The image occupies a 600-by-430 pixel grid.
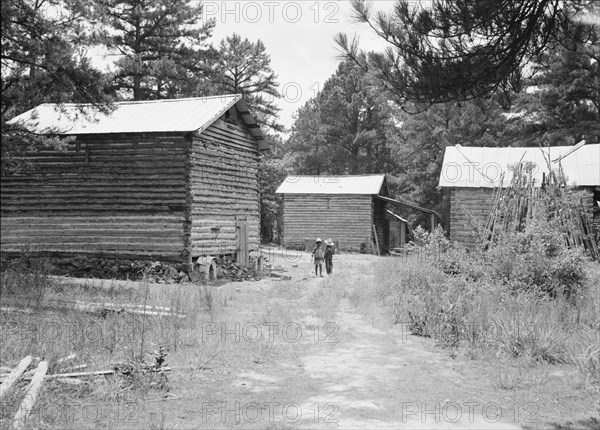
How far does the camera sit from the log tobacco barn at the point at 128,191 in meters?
16.7

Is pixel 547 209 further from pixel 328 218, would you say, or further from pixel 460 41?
pixel 328 218

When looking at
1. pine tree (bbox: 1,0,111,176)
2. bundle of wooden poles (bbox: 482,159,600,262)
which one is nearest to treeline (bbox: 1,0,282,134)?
pine tree (bbox: 1,0,111,176)

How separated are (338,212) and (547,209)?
2275 centimetres

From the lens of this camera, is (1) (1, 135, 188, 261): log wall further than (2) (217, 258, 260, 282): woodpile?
No

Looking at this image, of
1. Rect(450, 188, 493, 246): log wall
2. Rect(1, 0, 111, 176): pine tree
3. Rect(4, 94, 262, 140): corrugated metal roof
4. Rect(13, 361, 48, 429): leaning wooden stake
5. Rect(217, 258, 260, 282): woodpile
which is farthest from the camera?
Rect(450, 188, 493, 246): log wall

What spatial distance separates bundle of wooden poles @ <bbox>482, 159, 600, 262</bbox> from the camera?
1298 centimetres

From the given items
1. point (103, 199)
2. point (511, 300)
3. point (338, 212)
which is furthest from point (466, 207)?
point (338, 212)

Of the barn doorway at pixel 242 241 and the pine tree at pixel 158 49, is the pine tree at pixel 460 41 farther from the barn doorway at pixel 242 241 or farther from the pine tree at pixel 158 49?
the pine tree at pixel 158 49

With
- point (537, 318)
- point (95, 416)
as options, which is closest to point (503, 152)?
point (537, 318)

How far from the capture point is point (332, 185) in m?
36.8

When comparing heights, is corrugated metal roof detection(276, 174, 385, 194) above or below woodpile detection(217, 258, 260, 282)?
above

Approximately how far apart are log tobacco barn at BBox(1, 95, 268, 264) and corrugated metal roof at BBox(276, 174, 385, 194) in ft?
57.6

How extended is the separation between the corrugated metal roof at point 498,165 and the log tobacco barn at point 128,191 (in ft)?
33.0

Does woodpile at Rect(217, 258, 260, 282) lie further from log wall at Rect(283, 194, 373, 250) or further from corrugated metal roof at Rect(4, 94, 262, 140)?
log wall at Rect(283, 194, 373, 250)
